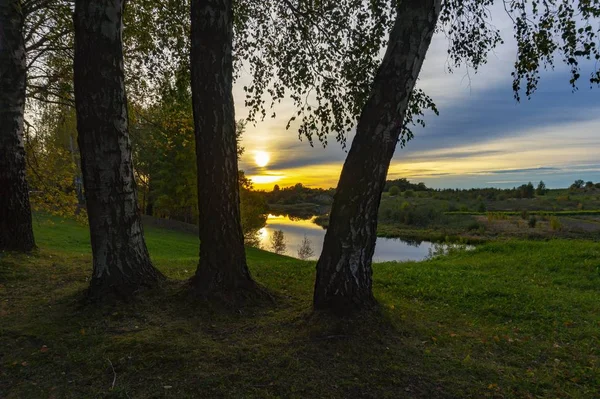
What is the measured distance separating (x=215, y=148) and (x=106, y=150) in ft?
4.54

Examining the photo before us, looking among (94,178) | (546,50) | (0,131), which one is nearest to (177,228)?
(0,131)

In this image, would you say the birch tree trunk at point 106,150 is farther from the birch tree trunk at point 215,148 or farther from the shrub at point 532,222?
the shrub at point 532,222

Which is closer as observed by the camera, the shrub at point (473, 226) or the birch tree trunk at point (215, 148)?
the birch tree trunk at point (215, 148)

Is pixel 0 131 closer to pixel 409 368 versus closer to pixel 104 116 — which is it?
pixel 104 116

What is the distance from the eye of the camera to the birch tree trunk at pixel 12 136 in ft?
23.2

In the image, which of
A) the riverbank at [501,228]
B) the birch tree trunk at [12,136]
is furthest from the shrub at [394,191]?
the birch tree trunk at [12,136]

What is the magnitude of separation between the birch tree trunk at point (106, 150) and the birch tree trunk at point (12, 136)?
3.93 meters

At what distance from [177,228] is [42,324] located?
92.5 feet

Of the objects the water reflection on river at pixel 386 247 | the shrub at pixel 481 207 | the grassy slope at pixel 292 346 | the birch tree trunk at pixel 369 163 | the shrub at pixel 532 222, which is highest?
the birch tree trunk at pixel 369 163

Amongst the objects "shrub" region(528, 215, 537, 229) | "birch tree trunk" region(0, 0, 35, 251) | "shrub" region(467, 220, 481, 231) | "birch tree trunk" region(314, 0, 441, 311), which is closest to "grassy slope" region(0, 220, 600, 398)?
"birch tree trunk" region(314, 0, 441, 311)

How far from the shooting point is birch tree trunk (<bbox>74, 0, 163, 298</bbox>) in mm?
4504

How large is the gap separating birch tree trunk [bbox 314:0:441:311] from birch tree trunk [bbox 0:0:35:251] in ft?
22.5

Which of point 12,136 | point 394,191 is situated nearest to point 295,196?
point 394,191

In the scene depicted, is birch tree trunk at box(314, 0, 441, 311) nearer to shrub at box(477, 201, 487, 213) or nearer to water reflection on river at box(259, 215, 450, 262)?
water reflection on river at box(259, 215, 450, 262)
